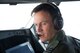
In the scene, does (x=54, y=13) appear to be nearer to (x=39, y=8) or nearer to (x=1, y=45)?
(x=39, y=8)

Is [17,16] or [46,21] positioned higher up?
[46,21]

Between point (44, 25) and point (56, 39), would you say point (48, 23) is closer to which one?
point (44, 25)

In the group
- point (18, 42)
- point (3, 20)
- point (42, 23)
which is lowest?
point (18, 42)

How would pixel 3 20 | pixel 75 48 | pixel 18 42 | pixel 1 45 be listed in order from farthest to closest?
pixel 3 20
pixel 18 42
pixel 1 45
pixel 75 48

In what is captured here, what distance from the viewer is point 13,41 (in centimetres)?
235

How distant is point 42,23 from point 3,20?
1.31 metres

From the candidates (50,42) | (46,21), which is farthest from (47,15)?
(50,42)

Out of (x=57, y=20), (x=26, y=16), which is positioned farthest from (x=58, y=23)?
(x=26, y=16)

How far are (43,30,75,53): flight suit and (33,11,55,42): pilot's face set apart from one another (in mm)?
A: 75

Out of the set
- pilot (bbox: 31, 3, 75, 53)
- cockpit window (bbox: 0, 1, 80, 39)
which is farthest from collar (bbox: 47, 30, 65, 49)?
cockpit window (bbox: 0, 1, 80, 39)

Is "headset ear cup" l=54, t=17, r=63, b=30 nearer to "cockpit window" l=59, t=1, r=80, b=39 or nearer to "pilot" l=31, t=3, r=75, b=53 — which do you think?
"pilot" l=31, t=3, r=75, b=53

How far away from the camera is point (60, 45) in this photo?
123cm

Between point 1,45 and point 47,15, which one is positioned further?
point 1,45

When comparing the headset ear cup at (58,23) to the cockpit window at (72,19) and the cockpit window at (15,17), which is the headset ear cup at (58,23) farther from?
the cockpit window at (72,19)
